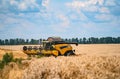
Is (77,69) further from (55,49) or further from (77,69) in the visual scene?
(55,49)

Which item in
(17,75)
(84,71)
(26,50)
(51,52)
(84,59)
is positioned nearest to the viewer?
(84,71)

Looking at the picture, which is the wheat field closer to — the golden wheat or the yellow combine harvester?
the golden wheat

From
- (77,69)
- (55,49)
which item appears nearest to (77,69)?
(77,69)

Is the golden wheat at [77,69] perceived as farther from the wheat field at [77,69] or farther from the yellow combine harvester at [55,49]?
the yellow combine harvester at [55,49]

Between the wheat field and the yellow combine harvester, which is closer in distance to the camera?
the wheat field

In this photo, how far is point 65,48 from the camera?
1363 inches

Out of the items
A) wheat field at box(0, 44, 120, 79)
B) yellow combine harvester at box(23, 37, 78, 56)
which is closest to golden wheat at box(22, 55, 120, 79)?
wheat field at box(0, 44, 120, 79)

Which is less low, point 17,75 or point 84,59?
point 84,59

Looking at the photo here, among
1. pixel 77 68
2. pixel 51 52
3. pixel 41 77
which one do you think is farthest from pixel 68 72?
pixel 51 52

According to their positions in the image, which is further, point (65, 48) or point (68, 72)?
point (65, 48)

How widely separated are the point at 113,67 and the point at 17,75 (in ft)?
13.2

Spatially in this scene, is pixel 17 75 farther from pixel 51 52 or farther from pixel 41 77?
pixel 51 52

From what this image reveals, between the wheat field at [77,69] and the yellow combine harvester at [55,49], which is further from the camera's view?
the yellow combine harvester at [55,49]

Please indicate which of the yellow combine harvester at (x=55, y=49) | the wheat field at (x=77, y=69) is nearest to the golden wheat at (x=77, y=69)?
the wheat field at (x=77, y=69)
